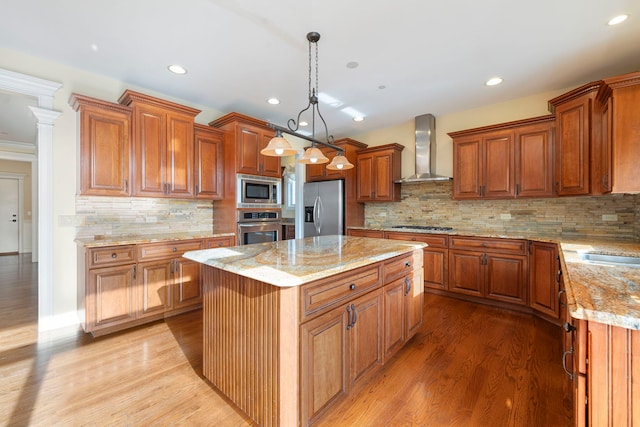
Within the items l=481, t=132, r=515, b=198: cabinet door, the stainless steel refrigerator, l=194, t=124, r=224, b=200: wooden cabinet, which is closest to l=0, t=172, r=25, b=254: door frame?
l=194, t=124, r=224, b=200: wooden cabinet

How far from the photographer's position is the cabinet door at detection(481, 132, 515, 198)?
3.37 metres

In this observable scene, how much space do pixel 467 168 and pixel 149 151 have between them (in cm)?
397

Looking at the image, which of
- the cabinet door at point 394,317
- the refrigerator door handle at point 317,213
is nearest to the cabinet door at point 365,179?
the refrigerator door handle at point 317,213

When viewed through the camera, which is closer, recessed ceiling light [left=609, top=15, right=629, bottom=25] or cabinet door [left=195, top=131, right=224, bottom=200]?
recessed ceiling light [left=609, top=15, right=629, bottom=25]

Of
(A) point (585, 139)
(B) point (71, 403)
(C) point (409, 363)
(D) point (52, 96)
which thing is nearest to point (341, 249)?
(C) point (409, 363)

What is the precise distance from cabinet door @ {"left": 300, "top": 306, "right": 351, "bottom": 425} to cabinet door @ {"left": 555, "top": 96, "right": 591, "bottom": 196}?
287 cm

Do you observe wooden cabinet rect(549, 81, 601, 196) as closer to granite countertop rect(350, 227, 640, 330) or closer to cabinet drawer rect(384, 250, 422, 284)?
granite countertop rect(350, 227, 640, 330)

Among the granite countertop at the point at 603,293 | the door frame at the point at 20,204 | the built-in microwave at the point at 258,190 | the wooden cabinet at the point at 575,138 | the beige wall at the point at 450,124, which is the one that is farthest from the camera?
the door frame at the point at 20,204

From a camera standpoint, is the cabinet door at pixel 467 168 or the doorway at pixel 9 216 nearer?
the cabinet door at pixel 467 168

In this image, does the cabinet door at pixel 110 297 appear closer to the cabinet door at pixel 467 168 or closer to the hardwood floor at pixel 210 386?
the hardwood floor at pixel 210 386

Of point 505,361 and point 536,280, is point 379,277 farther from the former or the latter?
point 536,280

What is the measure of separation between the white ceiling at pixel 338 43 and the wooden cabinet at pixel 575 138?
32 cm

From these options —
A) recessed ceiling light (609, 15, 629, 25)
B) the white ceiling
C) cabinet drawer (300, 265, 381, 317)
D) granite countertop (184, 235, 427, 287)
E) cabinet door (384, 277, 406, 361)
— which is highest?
the white ceiling

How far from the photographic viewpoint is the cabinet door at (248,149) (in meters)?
3.57
